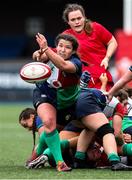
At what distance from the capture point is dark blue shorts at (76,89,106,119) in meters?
7.77

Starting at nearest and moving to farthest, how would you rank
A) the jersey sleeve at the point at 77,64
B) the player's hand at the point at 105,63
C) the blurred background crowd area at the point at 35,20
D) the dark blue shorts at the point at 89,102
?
the jersey sleeve at the point at 77,64
the dark blue shorts at the point at 89,102
the player's hand at the point at 105,63
the blurred background crowd area at the point at 35,20

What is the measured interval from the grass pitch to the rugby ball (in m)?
0.90

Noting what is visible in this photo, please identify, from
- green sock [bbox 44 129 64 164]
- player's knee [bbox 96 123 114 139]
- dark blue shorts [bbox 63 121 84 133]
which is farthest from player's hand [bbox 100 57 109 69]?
green sock [bbox 44 129 64 164]

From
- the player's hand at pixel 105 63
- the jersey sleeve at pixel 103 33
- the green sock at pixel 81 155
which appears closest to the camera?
the green sock at pixel 81 155

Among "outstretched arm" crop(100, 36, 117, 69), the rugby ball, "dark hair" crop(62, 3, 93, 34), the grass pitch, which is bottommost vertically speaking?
the grass pitch

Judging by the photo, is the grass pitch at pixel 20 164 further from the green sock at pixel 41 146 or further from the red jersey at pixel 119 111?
the red jersey at pixel 119 111

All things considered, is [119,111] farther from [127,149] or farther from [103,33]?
[103,33]

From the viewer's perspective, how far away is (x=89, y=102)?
7.81 metres

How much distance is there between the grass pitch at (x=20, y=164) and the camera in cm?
722

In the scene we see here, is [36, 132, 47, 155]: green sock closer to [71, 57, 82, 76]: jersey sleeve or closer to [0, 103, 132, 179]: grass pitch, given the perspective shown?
[0, 103, 132, 179]: grass pitch

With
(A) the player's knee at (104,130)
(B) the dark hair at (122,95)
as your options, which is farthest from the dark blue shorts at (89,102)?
(B) the dark hair at (122,95)

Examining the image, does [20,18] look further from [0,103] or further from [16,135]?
[16,135]

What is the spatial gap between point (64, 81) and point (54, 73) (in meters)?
0.13

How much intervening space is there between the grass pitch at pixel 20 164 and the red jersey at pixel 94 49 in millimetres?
1293
